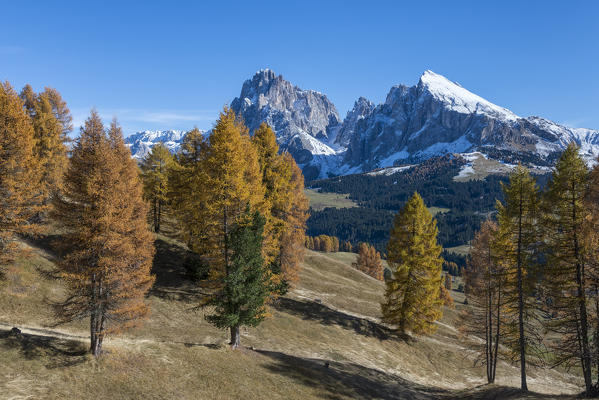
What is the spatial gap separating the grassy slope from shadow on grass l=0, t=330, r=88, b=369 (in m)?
0.05

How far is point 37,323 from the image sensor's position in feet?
78.5

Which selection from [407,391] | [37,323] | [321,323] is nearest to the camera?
[37,323]

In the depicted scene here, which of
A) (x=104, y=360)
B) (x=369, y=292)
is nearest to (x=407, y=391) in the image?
(x=104, y=360)

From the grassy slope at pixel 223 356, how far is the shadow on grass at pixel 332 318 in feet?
0.53

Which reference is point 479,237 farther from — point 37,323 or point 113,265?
point 37,323

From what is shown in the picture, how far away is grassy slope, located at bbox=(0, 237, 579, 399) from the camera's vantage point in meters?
17.4

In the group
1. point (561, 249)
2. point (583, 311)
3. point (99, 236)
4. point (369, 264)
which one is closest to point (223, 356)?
point (99, 236)

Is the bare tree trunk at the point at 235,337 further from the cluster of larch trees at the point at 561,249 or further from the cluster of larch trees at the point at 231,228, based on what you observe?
the cluster of larch trees at the point at 561,249

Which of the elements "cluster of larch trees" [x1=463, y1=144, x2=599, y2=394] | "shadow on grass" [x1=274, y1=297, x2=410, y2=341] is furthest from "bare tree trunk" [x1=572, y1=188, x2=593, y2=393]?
"shadow on grass" [x1=274, y1=297, x2=410, y2=341]

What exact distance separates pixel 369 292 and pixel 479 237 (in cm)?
3216

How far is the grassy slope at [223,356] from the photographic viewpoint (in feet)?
57.0

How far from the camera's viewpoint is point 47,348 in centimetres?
1845

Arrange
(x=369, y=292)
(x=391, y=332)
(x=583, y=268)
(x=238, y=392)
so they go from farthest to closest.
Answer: (x=369, y=292), (x=391, y=332), (x=583, y=268), (x=238, y=392)

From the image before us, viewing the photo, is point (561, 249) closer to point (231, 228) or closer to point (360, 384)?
point (360, 384)
